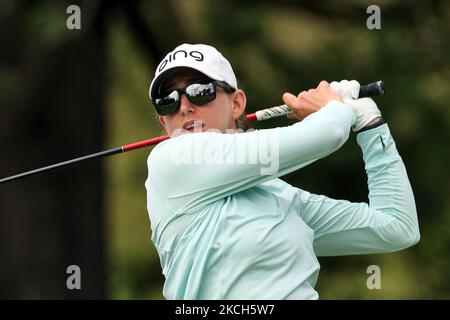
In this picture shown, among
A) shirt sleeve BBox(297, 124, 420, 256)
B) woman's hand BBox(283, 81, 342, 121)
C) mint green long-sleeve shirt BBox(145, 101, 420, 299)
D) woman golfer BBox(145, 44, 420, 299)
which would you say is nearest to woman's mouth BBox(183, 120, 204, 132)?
woman golfer BBox(145, 44, 420, 299)

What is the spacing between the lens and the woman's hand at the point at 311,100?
3.67 metres

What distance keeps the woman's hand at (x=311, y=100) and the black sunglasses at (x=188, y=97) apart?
25 cm

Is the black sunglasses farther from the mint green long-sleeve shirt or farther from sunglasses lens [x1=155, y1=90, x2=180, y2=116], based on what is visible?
the mint green long-sleeve shirt

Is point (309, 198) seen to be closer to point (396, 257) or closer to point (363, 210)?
point (363, 210)

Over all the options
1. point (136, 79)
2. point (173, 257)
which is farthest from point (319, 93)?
point (136, 79)

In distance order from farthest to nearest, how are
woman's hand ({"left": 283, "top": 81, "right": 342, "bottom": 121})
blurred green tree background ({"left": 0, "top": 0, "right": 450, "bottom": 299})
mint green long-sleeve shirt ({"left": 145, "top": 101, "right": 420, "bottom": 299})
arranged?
blurred green tree background ({"left": 0, "top": 0, "right": 450, "bottom": 299}) → woman's hand ({"left": 283, "top": 81, "right": 342, "bottom": 121}) → mint green long-sleeve shirt ({"left": 145, "top": 101, "right": 420, "bottom": 299})

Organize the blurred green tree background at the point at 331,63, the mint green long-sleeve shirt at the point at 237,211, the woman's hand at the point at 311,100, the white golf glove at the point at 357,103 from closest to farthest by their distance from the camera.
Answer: the mint green long-sleeve shirt at the point at 237,211 < the woman's hand at the point at 311,100 < the white golf glove at the point at 357,103 < the blurred green tree background at the point at 331,63

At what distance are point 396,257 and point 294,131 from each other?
7.82 metres

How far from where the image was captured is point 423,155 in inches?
383

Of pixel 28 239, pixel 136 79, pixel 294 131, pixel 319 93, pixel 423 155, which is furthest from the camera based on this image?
pixel 136 79

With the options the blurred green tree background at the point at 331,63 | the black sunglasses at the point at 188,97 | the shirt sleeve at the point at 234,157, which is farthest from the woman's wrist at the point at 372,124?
the blurred green tree background at the point at 331,63

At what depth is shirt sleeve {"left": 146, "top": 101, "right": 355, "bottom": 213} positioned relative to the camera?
11.3 feet

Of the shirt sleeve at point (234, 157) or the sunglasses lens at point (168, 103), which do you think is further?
the sunglasses lens at point (168, 103)

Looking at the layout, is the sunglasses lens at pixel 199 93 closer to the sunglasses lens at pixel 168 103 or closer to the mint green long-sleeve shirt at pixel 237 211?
the sunglasses lens at pixel 168 103
